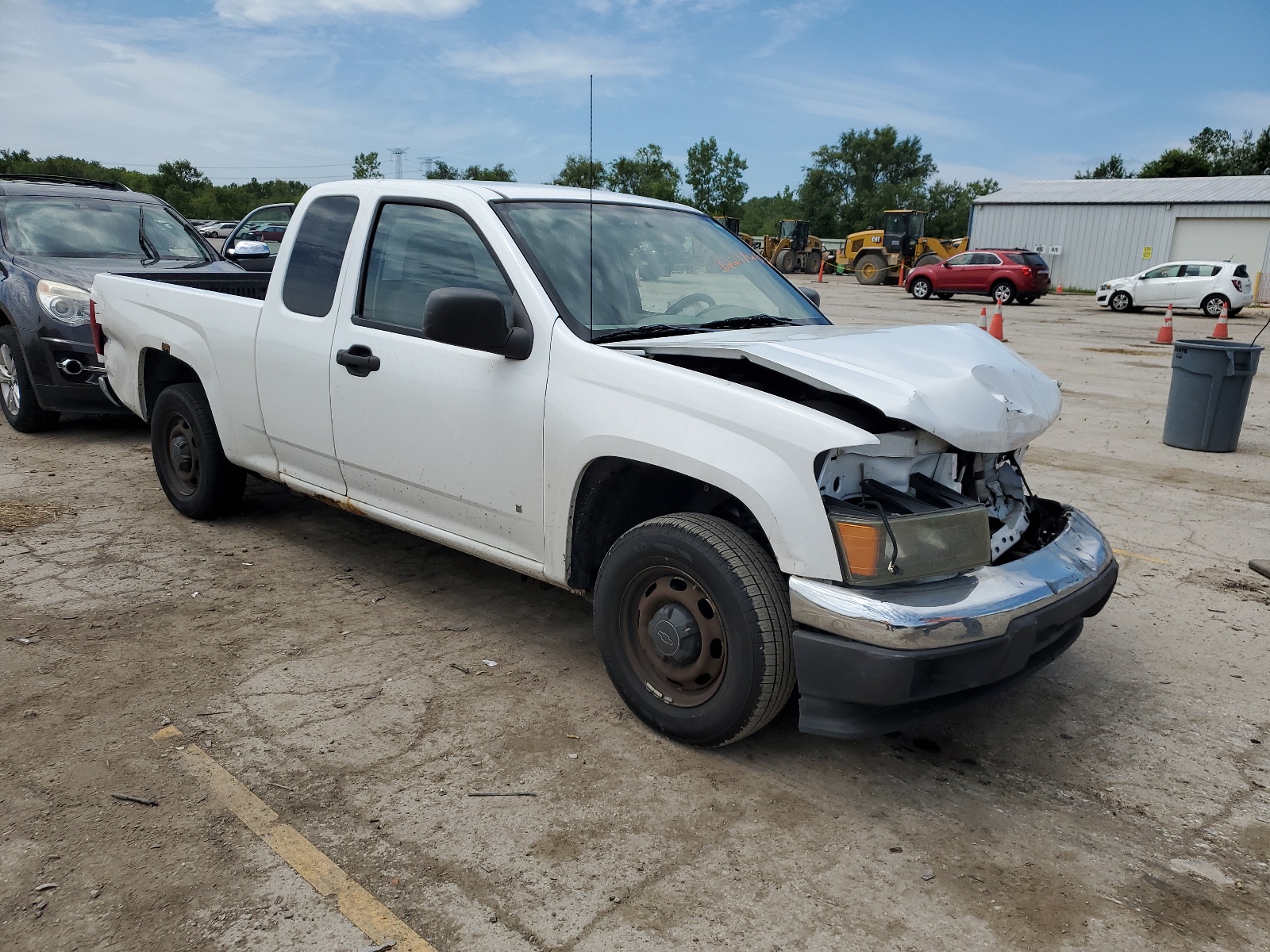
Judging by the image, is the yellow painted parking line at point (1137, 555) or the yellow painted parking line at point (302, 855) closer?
the yellow painted parking line at point (302, 855)

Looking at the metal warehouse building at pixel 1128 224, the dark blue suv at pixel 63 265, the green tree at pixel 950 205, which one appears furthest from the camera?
the green tree at pixel 950 205

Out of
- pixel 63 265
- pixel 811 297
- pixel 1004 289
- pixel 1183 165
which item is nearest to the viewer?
pixel 811 297

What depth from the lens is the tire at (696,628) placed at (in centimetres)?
298

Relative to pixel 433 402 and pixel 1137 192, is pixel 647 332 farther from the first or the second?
pixel 1137 192

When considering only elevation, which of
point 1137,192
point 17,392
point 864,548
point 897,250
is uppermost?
point 1137,192

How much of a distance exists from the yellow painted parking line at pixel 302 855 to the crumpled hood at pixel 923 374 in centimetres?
189

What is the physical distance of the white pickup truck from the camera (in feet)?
9.48

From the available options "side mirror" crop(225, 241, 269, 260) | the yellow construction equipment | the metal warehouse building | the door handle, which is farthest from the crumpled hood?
the yellow construction equipment

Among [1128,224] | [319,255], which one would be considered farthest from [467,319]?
[1128,224]

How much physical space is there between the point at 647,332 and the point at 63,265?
20.6ft

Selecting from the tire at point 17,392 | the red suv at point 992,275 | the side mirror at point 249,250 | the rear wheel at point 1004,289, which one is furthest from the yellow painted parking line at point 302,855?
the rear wheel at point 1004,289

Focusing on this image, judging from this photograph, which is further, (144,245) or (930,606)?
(144,245)

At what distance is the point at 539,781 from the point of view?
3.14 meters

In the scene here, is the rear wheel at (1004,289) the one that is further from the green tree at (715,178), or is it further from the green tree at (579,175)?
the green tree at (715,178)
